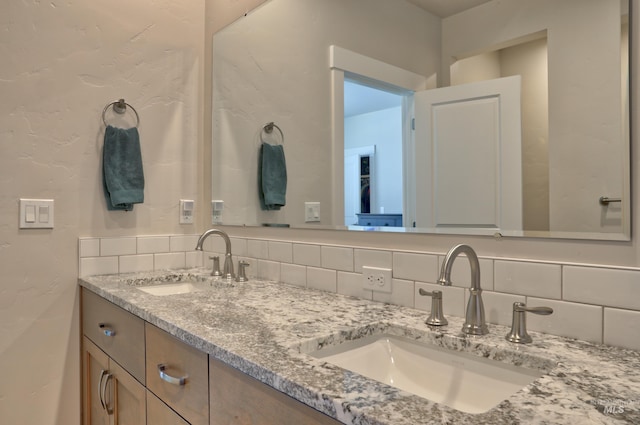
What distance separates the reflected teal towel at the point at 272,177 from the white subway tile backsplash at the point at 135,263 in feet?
1.91

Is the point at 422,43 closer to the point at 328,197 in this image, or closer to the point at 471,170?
the point at 471,170

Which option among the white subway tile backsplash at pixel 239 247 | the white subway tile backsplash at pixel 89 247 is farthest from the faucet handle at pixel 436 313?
the white subway tile backsplash at pixel 89 247

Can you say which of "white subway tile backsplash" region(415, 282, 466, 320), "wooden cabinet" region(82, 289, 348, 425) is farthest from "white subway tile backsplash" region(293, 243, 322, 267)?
"wooden cabinet" region(82, 289, 348, 425)

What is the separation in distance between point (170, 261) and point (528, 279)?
1547mm

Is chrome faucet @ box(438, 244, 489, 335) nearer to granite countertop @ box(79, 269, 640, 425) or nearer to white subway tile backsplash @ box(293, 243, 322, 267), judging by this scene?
granite countertop @ box(79, 269, 640, 425)

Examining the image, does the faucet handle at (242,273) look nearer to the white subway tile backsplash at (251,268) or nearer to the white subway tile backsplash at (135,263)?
the white subway tile backsplash at (251,268)

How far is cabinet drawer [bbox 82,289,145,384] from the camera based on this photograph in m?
1.21

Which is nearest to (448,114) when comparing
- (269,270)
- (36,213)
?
(269,270)

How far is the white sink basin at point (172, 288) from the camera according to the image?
1.72 metres

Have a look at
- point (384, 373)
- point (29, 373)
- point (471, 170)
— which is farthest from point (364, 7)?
point (29, 373)

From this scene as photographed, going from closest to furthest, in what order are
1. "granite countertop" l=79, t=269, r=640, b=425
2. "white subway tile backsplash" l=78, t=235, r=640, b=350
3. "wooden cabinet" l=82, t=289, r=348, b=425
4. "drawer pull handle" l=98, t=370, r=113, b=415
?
"granite countertop" l=79, t=269, r=640, b=425 < "wooden cabinet" l=82, t=289, r=348, b=425 < "white subway tile backsplash" l=78, t=235, r=640, b=350 < "drawer pull handle" l=98, t=370, r=113, b=415

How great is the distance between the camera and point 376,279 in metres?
1.28

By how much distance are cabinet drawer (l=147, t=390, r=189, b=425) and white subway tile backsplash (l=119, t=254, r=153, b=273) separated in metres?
0.82

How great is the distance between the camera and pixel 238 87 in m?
1.93
